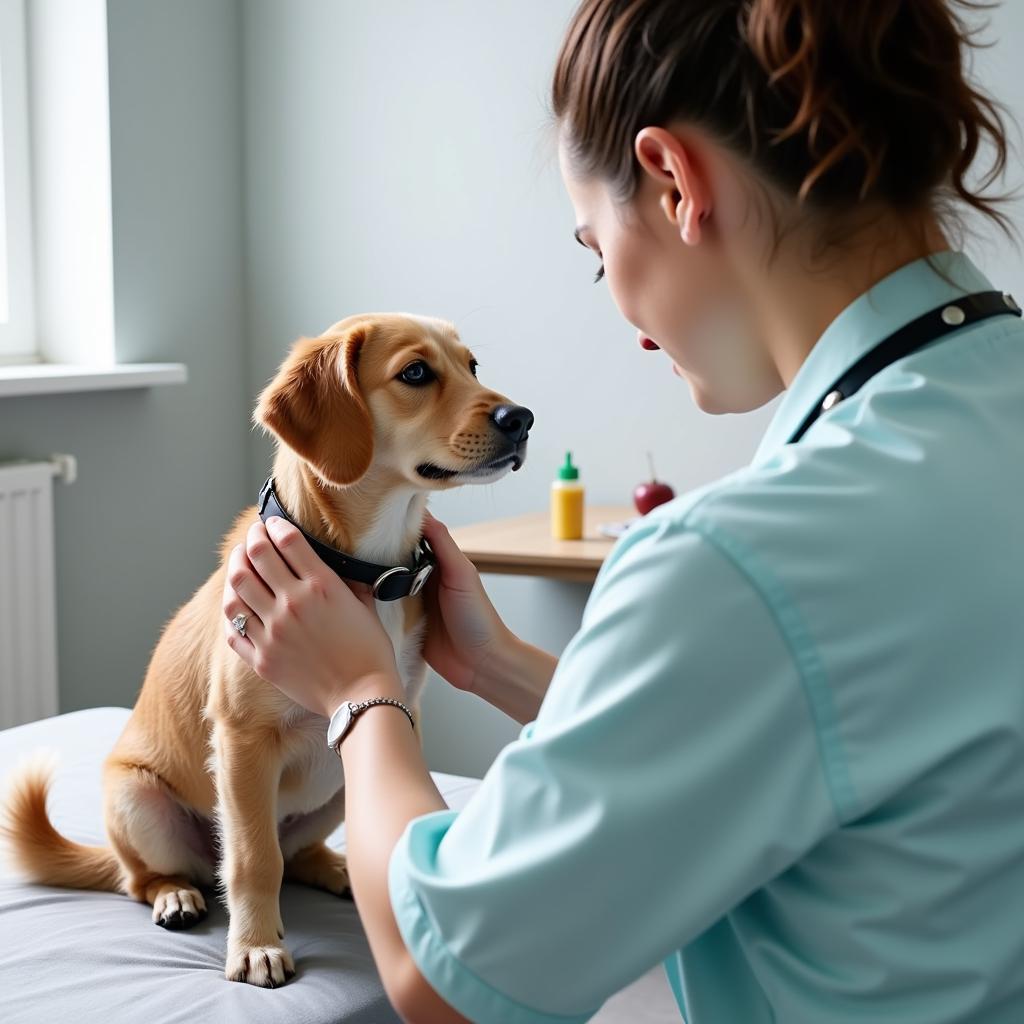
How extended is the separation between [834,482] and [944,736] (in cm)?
13

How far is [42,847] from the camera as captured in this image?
142 cm

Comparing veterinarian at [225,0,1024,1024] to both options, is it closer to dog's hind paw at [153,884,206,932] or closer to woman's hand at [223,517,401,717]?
woman's hand at [223,517,401,717]

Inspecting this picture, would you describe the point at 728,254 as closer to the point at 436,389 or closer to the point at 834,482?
the point at 834,482

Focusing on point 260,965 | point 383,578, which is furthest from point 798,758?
point 260,965

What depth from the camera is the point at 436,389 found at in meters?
1.42

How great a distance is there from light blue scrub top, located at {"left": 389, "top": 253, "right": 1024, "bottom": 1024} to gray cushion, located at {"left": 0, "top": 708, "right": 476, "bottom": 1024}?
0.61 m

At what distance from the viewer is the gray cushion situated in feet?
3.72

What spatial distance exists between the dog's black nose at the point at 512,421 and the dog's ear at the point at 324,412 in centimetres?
15

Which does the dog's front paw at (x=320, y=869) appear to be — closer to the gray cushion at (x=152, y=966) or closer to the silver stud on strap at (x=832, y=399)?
the gray cushion at (x=152, y=966)

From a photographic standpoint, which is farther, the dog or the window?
the window

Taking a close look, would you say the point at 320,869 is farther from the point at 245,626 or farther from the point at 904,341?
the point at 904,341

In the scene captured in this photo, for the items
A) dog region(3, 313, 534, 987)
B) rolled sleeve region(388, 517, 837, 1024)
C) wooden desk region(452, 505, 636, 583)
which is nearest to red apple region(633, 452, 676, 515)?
wooden desk region(452, 505, 636, 583)

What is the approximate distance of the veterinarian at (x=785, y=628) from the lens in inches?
22.3

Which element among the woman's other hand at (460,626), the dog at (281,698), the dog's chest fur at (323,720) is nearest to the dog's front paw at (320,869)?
the dog at (281,698)
